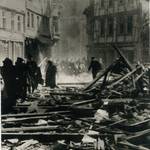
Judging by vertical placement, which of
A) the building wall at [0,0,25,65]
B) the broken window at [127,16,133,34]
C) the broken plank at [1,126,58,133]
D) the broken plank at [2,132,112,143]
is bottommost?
the broken plank at [2,132,112,143]

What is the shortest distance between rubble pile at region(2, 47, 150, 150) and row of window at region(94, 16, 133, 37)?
18700mm

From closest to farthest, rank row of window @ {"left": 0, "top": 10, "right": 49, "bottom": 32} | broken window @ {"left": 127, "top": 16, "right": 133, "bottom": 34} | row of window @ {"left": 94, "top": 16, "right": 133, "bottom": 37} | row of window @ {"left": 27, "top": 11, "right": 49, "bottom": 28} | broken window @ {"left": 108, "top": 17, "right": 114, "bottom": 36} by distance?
row of window @ {"left": 0, "top": 10, "right": 49, "bottom": 32}, row of window @ {"left": 27, "top": 11, "right": 49, "bottom": 28}, broken window @ {"left": 127, "top": 16, "right": 133, "bottom": 34}, row of window @ {"left": 94, "top": 16, "right": 133, "bottom": 37}, broken window @ {"left": 108, "top": 17, "right": 114, "bottom": 36}


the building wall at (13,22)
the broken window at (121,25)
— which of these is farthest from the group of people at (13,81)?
the broken window at (121,25)

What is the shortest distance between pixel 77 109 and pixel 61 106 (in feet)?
2.00

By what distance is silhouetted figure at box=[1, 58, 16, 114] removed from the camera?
9.24 m

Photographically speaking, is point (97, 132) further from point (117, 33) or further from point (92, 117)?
point (117, 33)

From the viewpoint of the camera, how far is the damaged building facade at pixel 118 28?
27609 mm

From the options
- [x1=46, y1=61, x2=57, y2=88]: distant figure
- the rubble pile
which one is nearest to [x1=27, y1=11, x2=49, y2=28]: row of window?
[x1=46, y1=61, x2=57, y2=88]: distant figure

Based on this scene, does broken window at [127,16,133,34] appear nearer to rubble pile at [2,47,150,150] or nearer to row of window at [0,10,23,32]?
row of window at [0,10,23,32]

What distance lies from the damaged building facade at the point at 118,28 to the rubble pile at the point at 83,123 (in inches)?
657

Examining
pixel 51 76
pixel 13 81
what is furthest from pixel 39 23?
pixel 13 81

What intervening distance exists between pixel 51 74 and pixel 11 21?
2967mm

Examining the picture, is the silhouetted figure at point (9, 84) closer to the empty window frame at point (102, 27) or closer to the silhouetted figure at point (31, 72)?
the silhouetted figure at point (31, 72)

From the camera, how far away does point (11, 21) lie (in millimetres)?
15523
